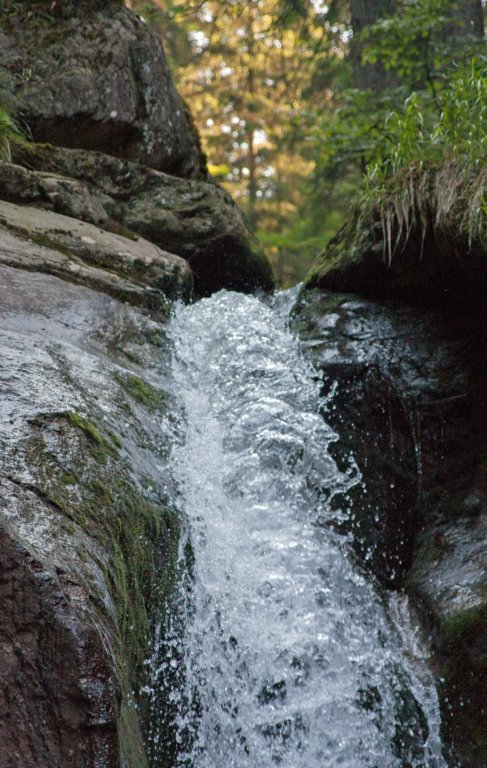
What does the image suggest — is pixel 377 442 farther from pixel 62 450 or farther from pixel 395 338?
pixel 62 450

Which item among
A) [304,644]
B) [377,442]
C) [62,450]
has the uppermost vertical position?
[377,442]

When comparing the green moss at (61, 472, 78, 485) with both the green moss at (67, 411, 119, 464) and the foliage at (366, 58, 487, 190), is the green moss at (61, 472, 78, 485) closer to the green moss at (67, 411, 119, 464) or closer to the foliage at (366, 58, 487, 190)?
the green moss at (67, 411, 119, 464)

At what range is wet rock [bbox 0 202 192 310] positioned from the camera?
169 inches

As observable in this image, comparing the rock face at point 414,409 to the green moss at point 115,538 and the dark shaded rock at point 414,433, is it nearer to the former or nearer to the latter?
the dark shaded rock at point 414,433

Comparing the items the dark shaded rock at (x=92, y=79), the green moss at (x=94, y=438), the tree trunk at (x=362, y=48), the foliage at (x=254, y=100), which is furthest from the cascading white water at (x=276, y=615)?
the foliage at (x=254, y=100)

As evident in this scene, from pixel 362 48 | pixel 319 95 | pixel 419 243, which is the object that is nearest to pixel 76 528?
pixel 419 243

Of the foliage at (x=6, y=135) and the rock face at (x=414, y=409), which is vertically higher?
the foliage at (x=6, y=135)

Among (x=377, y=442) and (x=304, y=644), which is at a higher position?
(x=377, y=442)

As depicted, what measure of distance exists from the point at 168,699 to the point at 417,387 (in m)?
2.73

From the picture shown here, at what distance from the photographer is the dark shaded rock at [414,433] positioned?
409cm

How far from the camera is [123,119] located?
20.8 feet

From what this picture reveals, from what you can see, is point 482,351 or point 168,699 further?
point 482,351

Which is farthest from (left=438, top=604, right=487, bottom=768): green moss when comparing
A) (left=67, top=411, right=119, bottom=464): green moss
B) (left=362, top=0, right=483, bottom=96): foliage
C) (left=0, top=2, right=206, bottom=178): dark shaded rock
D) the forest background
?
(left=362, top=0, right=483, bottom=96): foliage

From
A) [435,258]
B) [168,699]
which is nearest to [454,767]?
[168,699]
